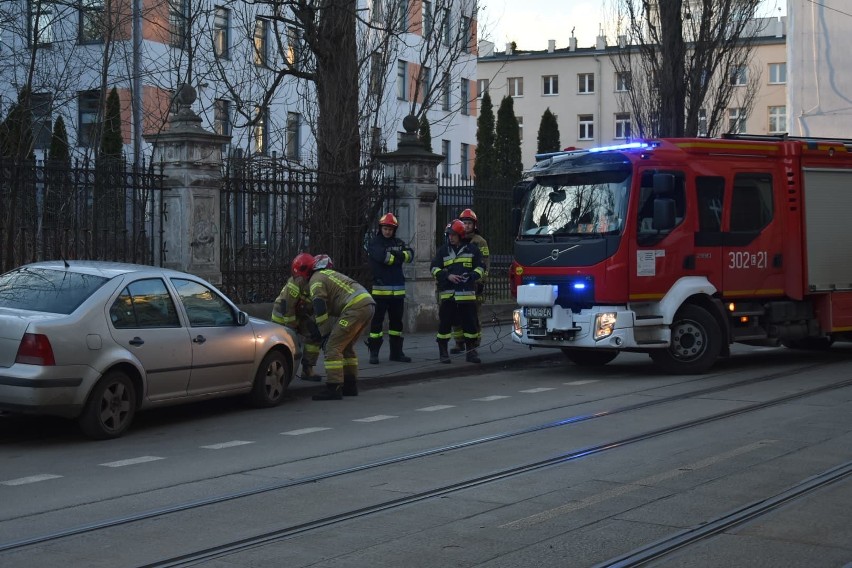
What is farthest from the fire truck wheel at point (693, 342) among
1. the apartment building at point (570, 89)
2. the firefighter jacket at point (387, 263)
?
the apartment building at point (570, 89)

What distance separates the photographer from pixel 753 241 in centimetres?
1529

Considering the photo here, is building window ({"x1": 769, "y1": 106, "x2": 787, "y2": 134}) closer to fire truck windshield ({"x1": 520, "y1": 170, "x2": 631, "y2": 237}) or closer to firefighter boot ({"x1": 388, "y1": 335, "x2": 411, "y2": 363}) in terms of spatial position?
fire truck windshield ({"x1": 520, "y1": 170, "x2": 631, "y2": 237})

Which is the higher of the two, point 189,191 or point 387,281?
point 189,191

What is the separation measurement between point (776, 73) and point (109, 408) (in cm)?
6368

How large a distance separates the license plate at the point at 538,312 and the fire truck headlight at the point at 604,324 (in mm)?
673

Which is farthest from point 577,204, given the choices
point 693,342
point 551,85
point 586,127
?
point 551,85

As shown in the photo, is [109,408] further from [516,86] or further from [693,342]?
[516,86]

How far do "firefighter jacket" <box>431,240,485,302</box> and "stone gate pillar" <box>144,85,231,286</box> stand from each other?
318 centimetres

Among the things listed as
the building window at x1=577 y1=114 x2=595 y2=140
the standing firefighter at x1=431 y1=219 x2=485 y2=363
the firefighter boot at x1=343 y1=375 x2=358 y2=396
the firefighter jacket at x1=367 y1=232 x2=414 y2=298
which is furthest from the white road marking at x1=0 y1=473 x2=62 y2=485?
the building window at x1=577 y1=114 x2=595 y2=140

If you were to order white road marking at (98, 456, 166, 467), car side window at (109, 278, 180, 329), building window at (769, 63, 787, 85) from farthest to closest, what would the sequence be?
1. building window at (769, 63, 787, 85)
2. car side window at (109, 278, 180, 329)
3. white road marking at (98, 456, 166, 467)

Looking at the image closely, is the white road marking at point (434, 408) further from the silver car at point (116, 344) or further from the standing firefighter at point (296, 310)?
the silver car at point (116, 344)

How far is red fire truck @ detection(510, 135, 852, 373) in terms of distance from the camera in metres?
14.3

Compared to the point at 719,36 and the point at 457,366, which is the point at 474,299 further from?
the point at 719,36

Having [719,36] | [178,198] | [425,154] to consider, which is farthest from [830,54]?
[178,198]
